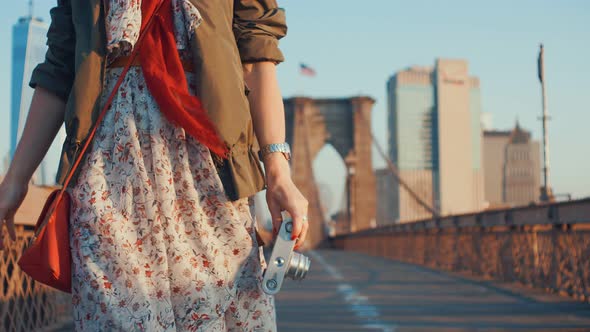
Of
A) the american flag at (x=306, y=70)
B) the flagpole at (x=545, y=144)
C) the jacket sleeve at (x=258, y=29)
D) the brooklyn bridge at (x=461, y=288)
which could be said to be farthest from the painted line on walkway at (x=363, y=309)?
the american flag at (x=306, y=70)

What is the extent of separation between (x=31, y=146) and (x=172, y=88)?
0.37m

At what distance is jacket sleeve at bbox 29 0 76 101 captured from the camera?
2.29m

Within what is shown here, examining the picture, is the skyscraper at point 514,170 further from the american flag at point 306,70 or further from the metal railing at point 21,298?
the metal railing at point 21,298

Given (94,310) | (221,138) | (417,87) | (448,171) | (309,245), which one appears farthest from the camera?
(417,87)

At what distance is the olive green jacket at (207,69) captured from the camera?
2.19 m

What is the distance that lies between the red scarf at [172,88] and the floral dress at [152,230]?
1.1 inches

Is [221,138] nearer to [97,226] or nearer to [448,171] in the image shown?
[97,226]

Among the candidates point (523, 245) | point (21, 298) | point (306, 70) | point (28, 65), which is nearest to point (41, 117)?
point (28, 65)

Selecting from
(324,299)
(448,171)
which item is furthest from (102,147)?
(448,171)

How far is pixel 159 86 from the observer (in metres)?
2.16

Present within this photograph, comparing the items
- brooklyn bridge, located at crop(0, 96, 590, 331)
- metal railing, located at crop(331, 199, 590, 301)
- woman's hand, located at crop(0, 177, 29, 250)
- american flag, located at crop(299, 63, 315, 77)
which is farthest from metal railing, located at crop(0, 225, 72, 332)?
american flag, located at crop(299, 63, 315, 77)

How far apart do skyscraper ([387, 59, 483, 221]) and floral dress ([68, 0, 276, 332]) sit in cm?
15920

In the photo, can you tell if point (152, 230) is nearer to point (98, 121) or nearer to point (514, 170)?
point (98, 121)

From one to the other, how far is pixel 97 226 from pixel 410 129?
17687 cm
